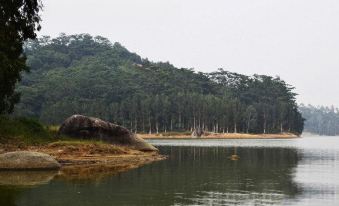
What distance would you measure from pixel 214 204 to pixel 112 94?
587ft

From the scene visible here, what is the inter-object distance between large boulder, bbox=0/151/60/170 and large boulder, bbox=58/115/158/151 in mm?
17482

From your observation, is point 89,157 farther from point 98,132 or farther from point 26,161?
point 98,132

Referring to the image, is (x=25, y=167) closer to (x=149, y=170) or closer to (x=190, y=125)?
(x=149, y=170)

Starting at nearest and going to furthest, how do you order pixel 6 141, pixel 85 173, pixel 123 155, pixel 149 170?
pixel 85 173 → pixel 149 170 → pixel 6 141 → pixel 123 155

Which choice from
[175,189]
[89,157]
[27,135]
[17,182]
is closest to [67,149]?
[89,157]

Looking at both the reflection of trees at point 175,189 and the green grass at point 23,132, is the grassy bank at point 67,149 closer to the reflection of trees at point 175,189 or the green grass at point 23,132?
the green grass at point 23,132

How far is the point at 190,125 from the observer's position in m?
176

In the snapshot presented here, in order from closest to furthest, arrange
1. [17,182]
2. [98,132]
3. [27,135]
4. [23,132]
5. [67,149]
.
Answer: [17,182] < [67,149] < [23,132] < [27,135] < [98,132]

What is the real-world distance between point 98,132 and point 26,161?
63.4 feet

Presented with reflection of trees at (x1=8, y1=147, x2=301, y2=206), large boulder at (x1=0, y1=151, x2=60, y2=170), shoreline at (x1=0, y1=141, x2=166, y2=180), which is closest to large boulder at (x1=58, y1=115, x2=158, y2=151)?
shoreline at (x1=0, y1=141, x2=166, y2=180)

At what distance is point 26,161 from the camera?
3284 centimetres

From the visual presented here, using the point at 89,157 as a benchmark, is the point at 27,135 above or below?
above

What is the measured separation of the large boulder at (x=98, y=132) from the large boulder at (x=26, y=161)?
17.5 m

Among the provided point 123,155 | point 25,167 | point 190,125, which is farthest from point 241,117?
point 25,167
